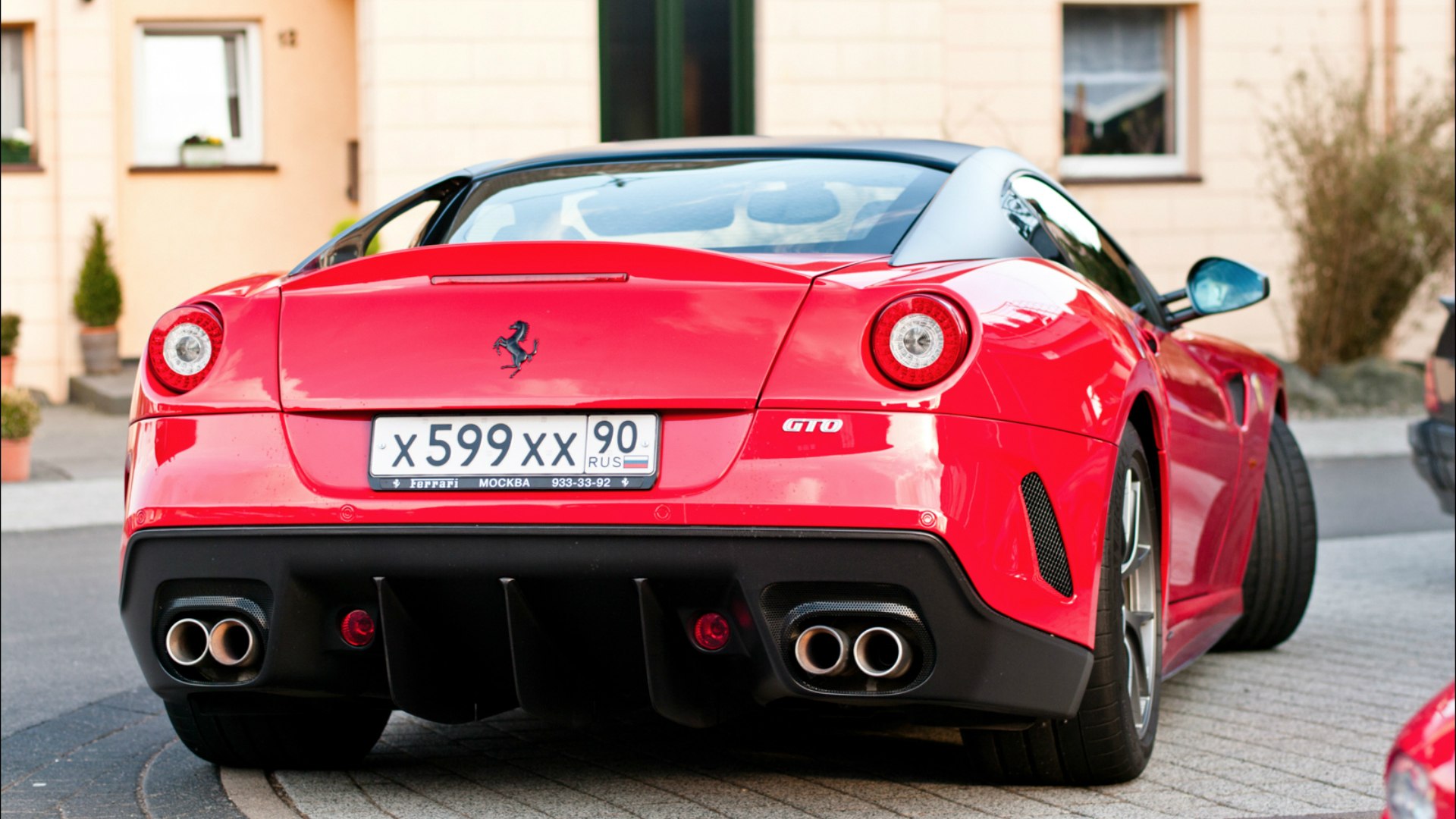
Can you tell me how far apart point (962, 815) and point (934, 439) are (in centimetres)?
81

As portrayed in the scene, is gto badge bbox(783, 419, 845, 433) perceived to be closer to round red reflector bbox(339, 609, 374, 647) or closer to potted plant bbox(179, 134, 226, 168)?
round red reflector bbox(339, 609, 374, 647)

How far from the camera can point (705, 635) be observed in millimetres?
3293

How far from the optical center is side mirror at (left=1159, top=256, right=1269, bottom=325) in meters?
4.72

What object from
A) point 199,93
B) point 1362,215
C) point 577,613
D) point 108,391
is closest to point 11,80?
point 199,93

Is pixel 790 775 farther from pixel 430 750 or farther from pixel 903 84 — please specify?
pixel 903 84

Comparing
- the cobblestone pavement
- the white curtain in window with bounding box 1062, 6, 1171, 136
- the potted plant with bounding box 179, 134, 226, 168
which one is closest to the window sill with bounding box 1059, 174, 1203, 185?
the white curtain in window with bounding box 1062, 6, 1171, 136

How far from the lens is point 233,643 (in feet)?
11.4

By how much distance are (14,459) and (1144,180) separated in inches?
398

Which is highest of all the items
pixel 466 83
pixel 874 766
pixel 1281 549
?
pixel 466 83

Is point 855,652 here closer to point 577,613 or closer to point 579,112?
point 577,613

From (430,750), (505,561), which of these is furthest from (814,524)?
(430,750)

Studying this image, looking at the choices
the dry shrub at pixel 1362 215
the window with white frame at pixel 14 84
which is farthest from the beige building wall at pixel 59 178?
the dry shrub at pixel 1362 215

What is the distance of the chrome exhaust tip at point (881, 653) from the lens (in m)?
3.20

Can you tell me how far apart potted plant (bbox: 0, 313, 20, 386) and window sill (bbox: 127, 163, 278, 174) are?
1.91 meters
